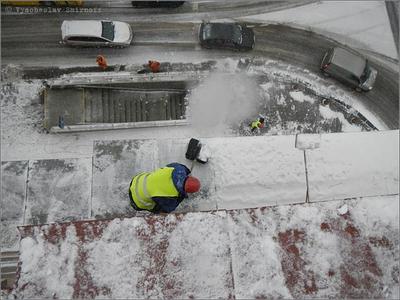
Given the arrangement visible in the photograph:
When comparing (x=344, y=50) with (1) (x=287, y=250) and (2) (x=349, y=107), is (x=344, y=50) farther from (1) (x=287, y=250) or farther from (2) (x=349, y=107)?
(1) (x=287, y=250)

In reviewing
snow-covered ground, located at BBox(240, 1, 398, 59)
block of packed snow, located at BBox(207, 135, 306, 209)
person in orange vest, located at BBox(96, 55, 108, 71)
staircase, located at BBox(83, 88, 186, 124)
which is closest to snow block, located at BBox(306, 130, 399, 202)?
block of packed snow, located at BBox(207, 135, 306, 209)

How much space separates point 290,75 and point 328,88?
170cm

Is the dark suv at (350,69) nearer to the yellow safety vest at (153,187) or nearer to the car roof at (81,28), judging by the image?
the yellow safety vest at (153,187)

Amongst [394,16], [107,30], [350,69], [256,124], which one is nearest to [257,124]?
[256,124]

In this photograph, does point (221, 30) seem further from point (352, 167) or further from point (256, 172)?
point (352, 167)

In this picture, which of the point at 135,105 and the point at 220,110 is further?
the point at 135,105

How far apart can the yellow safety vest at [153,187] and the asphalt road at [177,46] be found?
721 centimetres

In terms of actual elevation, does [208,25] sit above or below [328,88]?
above

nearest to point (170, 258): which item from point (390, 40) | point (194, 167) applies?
point (194, 167)

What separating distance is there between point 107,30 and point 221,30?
454cm

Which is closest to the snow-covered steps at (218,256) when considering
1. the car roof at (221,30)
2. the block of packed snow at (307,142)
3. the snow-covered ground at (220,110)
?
the block of packed snow at (307,142)

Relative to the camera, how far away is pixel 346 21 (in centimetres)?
1836

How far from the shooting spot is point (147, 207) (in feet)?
40.2

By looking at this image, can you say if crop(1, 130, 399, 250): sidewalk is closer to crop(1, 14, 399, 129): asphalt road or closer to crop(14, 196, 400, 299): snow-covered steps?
crop(14, 196, 400, 299): snow-covered steps
